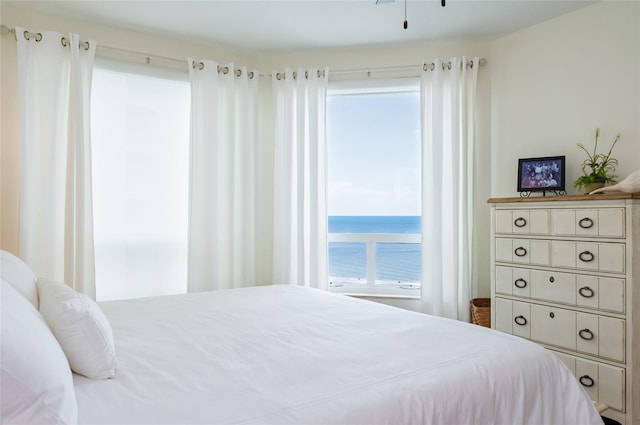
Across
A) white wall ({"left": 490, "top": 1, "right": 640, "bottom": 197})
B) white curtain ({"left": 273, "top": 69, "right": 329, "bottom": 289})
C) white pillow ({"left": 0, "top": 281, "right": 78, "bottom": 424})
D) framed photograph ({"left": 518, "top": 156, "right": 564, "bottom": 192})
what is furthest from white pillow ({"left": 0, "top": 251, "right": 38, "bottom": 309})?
white wall ({"left": 490, "top": 1, "right": 640, "bottom": 197})

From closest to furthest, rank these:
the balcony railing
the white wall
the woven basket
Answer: the white wall, the woven basket, the balcony railing

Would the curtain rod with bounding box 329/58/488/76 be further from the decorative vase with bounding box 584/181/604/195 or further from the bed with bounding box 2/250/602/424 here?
the bed with bounding box 2/250/602/424

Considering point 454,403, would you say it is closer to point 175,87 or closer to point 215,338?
point 215,338

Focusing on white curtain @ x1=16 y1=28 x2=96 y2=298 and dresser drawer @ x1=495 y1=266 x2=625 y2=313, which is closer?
dresser drawer @ x1=495 y1=266 x2=625 y2=313

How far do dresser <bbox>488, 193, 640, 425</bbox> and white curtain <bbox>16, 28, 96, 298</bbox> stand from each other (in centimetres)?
289

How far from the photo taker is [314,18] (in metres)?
3.41

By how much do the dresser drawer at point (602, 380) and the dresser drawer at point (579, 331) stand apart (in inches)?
2.4

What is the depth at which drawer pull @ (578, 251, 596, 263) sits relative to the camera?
255 centimetres

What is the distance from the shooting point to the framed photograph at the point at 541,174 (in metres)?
3.22

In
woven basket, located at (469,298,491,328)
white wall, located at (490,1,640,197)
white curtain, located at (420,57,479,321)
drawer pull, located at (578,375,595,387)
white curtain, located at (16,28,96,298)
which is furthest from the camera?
white curtain, located at (420,57,479,321)

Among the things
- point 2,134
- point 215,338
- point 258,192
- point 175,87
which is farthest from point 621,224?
point 2,134

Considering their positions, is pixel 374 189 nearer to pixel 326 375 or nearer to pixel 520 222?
pixel 520 222

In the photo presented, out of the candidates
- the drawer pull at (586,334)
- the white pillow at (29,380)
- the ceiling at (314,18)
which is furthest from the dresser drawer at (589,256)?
the white pillow at (29,380)

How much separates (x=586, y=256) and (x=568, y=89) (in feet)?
4.63
